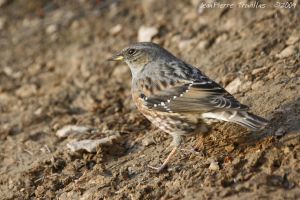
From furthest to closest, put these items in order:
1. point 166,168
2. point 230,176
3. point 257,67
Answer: point 257,67, point 166,168, point 230,176

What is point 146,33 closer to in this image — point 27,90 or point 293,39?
point 27,90

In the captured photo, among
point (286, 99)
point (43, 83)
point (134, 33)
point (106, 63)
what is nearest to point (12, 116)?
point (43, 83)

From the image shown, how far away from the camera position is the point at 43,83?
33.1ft

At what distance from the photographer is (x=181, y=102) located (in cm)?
683

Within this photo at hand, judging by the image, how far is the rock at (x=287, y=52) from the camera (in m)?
8.15

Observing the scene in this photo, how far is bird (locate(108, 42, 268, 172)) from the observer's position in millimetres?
6367

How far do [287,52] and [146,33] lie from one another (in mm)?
2998

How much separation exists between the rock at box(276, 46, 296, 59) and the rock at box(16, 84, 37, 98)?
4.03 m

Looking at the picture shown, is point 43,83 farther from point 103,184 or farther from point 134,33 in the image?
point 103,184

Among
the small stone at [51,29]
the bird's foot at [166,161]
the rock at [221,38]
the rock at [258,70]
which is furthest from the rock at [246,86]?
the small stone at [51,29]

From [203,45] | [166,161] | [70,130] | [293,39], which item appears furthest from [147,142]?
[293,39]

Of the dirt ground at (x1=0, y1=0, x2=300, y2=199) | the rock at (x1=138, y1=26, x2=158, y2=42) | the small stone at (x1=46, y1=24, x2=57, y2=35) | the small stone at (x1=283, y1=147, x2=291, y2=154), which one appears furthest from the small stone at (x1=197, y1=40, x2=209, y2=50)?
the small stone at (x1=283, y1=147, x2=291, y2=154)

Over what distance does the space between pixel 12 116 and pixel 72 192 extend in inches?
109

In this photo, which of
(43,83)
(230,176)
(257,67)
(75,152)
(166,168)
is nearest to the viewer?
(230,176)
